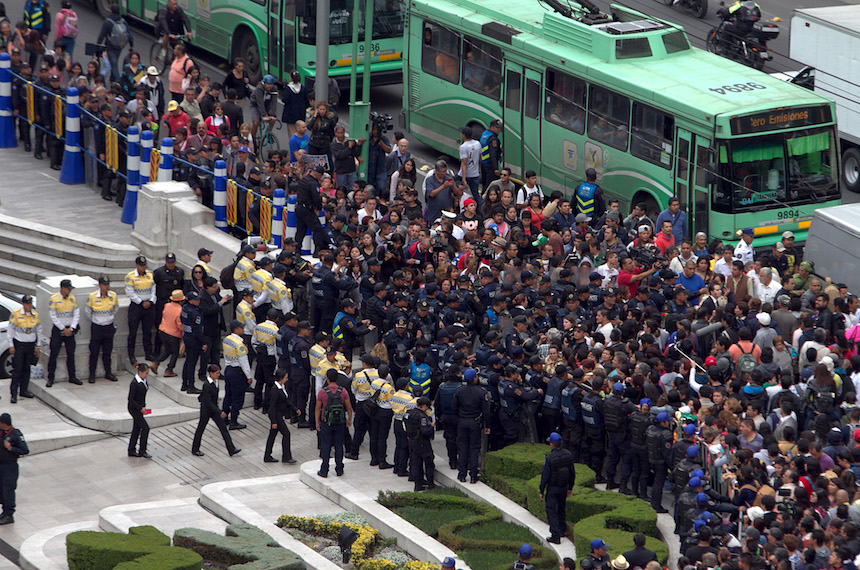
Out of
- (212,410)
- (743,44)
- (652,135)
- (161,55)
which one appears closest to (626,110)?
(652,135)

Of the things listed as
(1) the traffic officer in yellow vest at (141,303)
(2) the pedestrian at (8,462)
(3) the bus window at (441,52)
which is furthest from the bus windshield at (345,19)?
(2) the pedestrian at (8,462)

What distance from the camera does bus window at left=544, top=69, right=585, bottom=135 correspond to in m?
25.5

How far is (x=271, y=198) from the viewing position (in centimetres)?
2359

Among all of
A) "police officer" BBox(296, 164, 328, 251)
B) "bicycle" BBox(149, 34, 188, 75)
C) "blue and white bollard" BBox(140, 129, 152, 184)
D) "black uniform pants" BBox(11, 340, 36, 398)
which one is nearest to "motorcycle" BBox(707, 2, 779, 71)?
"bicycle" BBox(149, 34, 188, 75)

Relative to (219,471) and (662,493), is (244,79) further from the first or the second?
(662,493)

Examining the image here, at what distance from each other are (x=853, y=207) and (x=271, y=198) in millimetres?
8585

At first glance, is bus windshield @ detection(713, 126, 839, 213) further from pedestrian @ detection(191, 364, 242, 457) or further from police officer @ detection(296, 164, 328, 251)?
pedestrian @ detection(191, 364, 242, 457)

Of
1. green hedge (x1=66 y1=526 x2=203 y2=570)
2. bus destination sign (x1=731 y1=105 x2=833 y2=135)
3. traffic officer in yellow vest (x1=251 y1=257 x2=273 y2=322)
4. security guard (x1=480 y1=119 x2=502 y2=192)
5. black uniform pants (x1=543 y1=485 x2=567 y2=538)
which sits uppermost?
bus destination sign (x1=731 y1=105 x2=833 y2=135)

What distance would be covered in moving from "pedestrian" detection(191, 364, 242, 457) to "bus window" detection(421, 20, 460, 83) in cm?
941

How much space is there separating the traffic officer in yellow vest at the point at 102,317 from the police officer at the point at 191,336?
3.73ft

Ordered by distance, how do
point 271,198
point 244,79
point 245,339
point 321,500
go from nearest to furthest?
point 321,500 < point 245,339 < point 271,198 < point 244,79

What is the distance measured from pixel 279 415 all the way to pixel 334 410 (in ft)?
3.80

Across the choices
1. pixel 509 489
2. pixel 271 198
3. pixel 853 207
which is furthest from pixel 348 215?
pixel 853 207

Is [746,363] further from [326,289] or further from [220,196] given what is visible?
[220,196]
